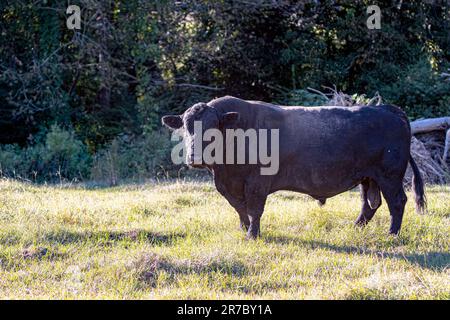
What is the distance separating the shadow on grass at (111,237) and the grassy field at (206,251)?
0.01 meters

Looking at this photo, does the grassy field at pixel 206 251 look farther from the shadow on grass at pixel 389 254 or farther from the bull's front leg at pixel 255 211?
the bull's front leg at pixel 255 211

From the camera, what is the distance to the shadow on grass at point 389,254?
652 cm

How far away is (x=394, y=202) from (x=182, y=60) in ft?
33.4

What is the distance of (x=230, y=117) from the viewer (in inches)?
295

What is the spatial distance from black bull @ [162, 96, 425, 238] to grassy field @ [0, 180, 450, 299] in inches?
19.6

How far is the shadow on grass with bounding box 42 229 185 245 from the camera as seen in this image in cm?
741

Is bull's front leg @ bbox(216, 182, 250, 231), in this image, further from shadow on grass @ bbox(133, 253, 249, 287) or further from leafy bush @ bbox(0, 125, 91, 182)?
leafy bush @ bbox(0, 125, 91, 182)

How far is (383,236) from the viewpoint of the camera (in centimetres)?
763

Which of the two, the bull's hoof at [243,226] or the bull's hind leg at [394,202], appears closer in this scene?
the bull's hind leg at [394,202]

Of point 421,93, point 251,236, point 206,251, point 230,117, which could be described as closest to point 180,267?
point 206,251

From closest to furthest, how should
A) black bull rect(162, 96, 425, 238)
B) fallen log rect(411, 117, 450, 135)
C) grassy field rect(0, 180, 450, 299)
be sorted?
grassy field rect(0, 180, 450, 299) < black bull rect(162, 96, 425, 238) < fallen log rect(411, 117, 450, 135)

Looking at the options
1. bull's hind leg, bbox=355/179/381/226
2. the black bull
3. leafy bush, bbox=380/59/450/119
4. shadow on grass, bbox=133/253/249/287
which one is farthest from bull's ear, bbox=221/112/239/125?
leafy bush, bbox=380/59/450/119

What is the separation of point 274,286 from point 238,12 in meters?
11.7

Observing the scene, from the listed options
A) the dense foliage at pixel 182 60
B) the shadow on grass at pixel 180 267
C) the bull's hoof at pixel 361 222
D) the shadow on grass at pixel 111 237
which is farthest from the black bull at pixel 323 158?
the dense foliage at pixel 182 60
